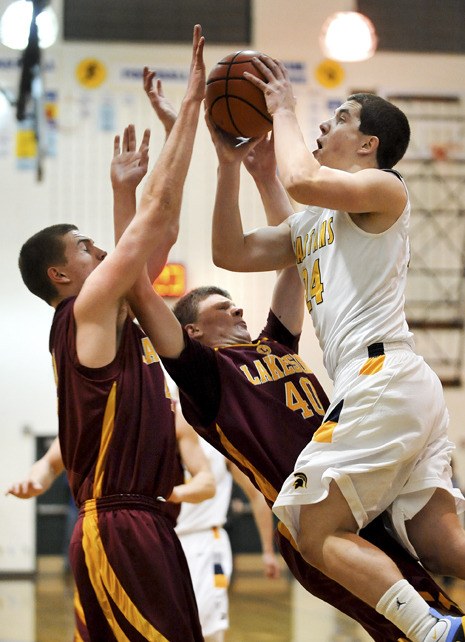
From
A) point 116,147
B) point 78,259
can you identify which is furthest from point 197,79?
point 78,259

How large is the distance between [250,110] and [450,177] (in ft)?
29.9

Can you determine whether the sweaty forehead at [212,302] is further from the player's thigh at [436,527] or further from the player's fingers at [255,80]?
the player's thigh at [436,527]

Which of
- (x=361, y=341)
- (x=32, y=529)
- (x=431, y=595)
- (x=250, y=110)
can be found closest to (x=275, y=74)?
(x=250, y=110)

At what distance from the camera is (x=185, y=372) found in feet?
11.6

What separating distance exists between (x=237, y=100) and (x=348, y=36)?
882 cm

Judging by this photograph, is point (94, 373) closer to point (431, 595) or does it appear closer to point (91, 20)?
point (431, 595)

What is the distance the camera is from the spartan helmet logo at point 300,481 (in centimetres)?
315

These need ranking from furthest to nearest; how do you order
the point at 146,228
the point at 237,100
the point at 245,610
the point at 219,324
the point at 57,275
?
the point at 245,610 < the point at 219,324 < the point at 57,275 < the point at 237,100 < the point at 146,228

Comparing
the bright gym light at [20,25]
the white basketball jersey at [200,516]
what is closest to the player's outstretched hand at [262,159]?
the white basketball jersey at [200,516]

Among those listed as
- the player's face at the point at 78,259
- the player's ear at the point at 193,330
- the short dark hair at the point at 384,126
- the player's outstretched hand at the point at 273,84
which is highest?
the player's outstretched hand at the point at 273,84

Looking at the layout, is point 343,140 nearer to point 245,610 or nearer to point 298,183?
point 298,183

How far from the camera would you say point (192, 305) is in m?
4.02

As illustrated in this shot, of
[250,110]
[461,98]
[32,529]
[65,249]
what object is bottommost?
[32,529]

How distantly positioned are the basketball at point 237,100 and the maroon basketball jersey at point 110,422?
850 millimetres
